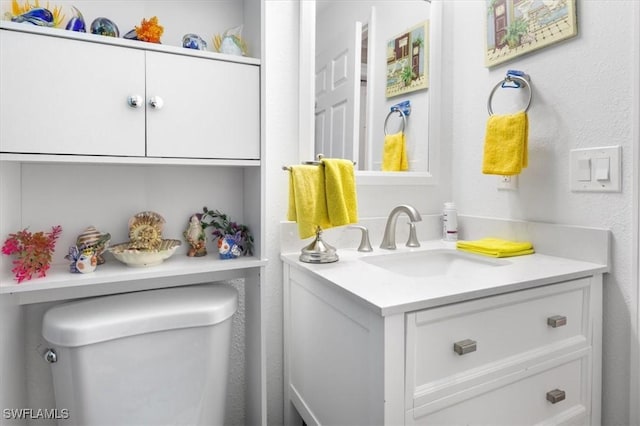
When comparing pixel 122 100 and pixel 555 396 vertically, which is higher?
pixel 122 100

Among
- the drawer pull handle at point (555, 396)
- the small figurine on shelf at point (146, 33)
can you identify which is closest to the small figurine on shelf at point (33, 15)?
the small figurine on shelf at point (146, 33)

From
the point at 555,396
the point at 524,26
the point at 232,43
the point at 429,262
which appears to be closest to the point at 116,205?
the point at 232,43

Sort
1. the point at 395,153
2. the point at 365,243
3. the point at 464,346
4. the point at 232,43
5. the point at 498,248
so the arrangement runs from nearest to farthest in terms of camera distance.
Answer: the point at 464,346, the point at 232,43, the point at 498,248, the point at 365,243, the point at 395,153

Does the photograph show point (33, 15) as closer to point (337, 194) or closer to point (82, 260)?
point (82, 260)

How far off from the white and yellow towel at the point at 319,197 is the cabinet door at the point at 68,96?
0.42m

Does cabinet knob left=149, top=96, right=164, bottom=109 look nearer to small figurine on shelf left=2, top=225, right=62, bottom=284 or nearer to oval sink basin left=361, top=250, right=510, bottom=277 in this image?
small figurine on shelf left=2, top=225, right=62, bottom=284

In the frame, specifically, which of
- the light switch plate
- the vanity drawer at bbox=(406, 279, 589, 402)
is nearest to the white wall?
the light switch plate

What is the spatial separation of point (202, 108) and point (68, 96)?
0.95 feet

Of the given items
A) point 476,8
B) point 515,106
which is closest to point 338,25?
point 476,8

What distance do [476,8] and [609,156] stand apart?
78 cm

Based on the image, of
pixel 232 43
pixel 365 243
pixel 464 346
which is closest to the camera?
pixel 464 346

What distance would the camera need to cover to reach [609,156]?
3.39 feet

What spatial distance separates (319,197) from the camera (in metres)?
1.09

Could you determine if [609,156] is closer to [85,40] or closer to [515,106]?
[515,106]
